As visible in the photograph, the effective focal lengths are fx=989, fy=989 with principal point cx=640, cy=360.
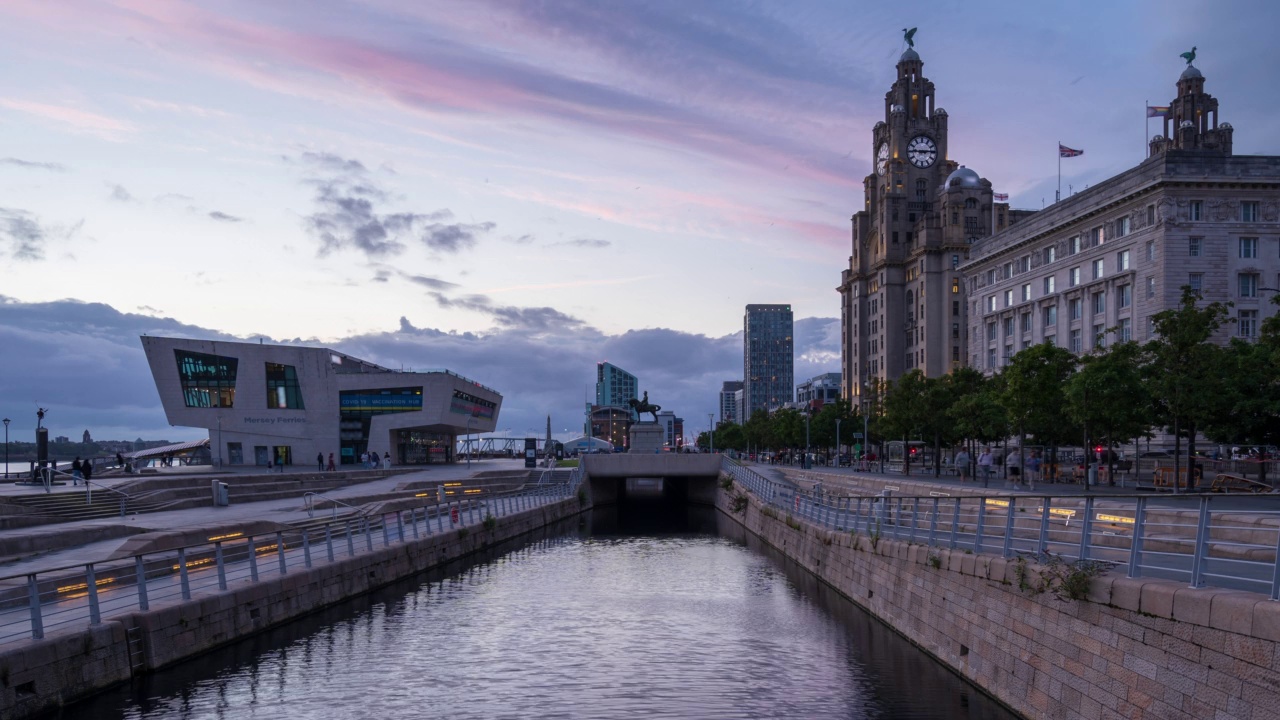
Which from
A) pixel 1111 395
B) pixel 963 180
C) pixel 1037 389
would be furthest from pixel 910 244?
pixel 1111 395

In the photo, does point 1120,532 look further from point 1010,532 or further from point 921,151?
point 921,151

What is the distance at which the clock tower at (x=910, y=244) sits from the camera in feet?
465

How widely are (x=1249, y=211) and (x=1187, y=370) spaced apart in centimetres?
4097

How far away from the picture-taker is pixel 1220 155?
76.3m

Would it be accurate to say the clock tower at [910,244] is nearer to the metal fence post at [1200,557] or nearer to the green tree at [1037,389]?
the green tree at [1037,389]

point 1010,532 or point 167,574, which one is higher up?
point 1010,532

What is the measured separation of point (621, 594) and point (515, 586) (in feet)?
14.1

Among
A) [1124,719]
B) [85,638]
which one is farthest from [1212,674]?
[85,638]

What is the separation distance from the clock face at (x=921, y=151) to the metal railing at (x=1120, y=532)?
423 ft

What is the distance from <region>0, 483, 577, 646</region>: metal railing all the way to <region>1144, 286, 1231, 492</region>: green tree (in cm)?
3187

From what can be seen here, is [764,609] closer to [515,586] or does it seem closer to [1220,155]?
[515,586]

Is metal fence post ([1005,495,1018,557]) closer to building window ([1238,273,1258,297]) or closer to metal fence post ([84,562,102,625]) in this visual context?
metal fence post ([84,562,102,625])

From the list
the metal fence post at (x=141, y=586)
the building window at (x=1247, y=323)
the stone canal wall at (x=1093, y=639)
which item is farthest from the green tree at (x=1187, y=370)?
the metal fence post at (x=141, y=586)

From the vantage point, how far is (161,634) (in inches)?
800
